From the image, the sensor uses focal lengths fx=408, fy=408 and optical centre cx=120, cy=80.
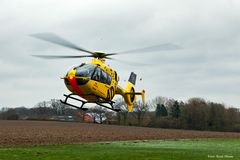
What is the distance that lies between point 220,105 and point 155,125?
2935 centimetres

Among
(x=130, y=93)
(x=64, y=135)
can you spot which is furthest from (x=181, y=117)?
(x=130, y=93)

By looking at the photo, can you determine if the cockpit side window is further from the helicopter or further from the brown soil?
Result: the brown soil

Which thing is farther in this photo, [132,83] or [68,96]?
[132,83]

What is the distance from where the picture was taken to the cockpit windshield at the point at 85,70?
24.4 m

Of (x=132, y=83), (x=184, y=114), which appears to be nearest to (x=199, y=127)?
(x=184, y=114)

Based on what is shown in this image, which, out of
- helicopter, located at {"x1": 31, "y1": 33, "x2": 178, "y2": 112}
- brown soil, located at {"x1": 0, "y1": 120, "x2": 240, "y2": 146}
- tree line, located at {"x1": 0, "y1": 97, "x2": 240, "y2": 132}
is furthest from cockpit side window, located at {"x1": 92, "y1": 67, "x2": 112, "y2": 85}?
tree line, located at {"x1": 0, "y1": 97, "x2": 240, "y2": 132}

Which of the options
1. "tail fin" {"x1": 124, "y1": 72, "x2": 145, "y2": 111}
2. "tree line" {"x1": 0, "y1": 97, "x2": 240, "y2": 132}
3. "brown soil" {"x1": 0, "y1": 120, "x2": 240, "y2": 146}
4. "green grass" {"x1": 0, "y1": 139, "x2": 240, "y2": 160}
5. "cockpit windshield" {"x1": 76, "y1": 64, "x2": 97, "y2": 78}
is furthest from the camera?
"tree line" {"x1": 0, "y1": 97, "x2": 240, "y2": 132}

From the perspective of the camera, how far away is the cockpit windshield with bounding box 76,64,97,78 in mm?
24380

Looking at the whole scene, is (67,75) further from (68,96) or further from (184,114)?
(184,114)

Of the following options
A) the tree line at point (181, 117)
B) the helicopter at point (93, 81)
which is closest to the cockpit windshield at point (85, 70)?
the helicopter at point (93, 81)

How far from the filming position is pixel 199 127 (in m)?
115

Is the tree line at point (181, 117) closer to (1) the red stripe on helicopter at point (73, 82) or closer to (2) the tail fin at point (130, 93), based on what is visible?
(2) the tail fin at point (130, 93)

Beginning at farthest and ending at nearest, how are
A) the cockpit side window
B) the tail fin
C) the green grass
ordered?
the tail fin → the cockpit side window → the green grass

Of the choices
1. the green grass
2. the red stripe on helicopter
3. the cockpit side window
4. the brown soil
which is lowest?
the green grass
